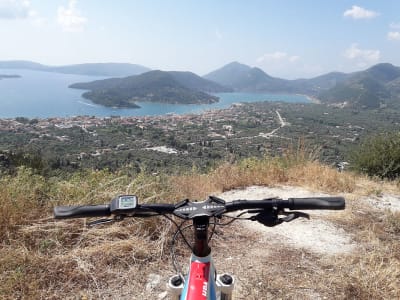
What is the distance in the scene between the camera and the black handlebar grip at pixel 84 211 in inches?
44.5

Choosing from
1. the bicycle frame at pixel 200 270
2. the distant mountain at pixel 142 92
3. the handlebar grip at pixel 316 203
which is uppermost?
the handlebar grip at pixel 316 203

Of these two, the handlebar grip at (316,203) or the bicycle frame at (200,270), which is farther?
the handlebar grip at (316,203)

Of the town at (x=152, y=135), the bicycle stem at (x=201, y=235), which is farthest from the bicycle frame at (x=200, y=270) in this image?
the town at (x=152, y=135)

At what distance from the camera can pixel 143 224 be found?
9.63 ft

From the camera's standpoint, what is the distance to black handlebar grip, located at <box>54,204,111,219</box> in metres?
1.13

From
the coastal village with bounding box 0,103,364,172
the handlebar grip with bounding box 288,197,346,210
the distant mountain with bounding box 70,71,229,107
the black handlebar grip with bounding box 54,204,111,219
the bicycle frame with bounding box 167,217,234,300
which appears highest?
the handlebar grip with bounding box 288,197,346,210

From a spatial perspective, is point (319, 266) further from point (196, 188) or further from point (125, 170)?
point (125, 170)

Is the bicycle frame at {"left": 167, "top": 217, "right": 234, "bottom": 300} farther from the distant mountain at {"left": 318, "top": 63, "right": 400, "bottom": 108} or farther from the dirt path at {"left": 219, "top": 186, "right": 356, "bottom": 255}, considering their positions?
the distant mountain at {"left": 318, "top": 63, "right": 400, "bottom": 108}

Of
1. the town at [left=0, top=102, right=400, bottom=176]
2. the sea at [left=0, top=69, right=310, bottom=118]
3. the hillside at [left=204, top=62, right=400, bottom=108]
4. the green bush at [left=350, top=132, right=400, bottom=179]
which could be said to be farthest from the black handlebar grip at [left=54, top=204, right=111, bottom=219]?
the hillside at [left=204, top=62, right=400, bottom=108]

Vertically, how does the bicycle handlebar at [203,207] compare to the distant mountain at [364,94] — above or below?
above

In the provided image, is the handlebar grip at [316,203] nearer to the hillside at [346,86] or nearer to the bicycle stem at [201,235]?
the bicycle stem at [201,235]

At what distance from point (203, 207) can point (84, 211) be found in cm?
46

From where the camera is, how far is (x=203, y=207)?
1033 millimetres

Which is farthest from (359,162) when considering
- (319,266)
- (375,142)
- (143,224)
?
(143,224)
